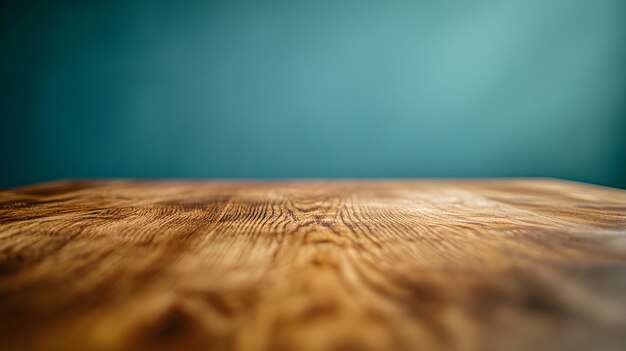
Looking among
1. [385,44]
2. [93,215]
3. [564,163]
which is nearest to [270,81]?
[385,44]

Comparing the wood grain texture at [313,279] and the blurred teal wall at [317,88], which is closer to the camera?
the wood grain texture at [313,279]

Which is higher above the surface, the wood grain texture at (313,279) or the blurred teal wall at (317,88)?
the blurred teal wall at (317,88)

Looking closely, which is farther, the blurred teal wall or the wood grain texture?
the blurred teal wall

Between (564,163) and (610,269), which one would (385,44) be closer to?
(564,163)

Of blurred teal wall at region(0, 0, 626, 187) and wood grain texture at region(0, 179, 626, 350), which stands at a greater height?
blurred teal wall at region(0, 0, 626, 187)
